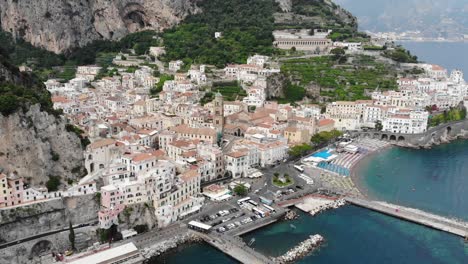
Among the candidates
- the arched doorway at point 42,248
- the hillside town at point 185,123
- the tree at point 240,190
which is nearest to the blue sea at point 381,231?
the tree at point 240,190

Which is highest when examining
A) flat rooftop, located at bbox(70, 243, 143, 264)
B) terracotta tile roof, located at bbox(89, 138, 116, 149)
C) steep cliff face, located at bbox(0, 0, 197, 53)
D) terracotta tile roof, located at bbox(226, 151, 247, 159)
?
steep cliff face, located at bbox(0, 0, 197, 53)

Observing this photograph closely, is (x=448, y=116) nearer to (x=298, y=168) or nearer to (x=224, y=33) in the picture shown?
(x=298, y=168)

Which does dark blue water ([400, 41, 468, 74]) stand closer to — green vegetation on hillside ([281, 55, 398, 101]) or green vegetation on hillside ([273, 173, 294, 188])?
green vegetation on hillside ([281, 55, 398, 101])

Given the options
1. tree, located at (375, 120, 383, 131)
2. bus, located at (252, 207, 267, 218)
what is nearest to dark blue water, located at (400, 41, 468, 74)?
tree, located at (375, 120, 383, 131)

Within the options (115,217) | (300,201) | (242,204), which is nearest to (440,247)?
(300,201)

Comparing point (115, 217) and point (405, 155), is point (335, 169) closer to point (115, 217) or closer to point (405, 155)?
point (405, 155)
